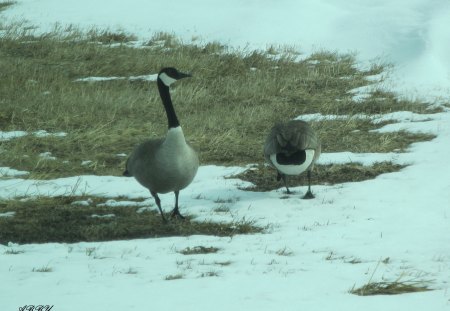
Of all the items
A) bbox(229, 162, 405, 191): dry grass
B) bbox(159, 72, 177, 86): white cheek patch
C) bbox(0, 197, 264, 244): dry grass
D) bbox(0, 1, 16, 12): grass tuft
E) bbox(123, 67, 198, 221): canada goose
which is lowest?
bbox(0, 1, 16, 12): grass tuft

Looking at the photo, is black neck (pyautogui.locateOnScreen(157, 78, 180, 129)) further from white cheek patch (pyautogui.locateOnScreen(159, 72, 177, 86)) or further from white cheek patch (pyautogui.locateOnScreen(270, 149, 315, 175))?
white cheek patch (pyautogui.locateOnScreen(270, 149, 315, 175))

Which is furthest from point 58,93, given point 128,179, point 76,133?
point 128,179

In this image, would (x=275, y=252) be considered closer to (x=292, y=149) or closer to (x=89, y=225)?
(x=89, y=225)

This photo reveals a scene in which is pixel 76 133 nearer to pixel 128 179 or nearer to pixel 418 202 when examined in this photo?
pixel 128 179

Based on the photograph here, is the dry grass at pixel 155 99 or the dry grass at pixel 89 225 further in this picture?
the dry grass at pixel 155 99

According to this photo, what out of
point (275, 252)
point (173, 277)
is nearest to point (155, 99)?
point (275, 252)

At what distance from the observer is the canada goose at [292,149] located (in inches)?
378

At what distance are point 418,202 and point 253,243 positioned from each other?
8.96 ft

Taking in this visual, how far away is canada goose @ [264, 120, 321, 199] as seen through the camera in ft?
31.5

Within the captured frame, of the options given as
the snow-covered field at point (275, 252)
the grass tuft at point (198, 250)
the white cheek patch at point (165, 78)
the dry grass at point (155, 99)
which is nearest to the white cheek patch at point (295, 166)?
the snow-covered field at point (275, 252)

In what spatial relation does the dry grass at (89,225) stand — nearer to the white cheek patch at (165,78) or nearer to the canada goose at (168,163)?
the canada goose at (168,163)

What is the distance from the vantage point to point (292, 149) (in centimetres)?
964

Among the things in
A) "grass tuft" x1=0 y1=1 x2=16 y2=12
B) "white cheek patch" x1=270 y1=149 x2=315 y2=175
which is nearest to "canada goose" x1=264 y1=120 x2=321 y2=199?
"white cheek patch" x1=270 y1=149 x2=315 y2=175

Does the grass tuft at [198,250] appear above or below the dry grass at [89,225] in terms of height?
above
